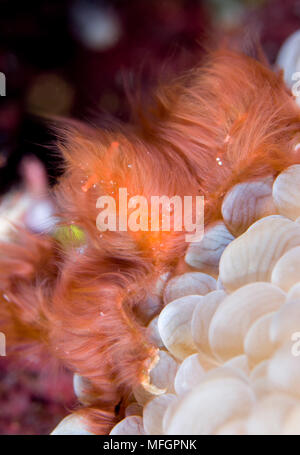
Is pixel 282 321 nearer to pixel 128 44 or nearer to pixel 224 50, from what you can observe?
pixel 224 50

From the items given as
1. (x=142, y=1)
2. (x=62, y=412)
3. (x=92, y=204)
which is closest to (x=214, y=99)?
(x=92, y=204)

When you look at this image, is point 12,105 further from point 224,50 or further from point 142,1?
point 224,50

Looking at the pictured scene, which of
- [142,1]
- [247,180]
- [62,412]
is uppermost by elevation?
[142,1]

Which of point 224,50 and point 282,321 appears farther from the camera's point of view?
point 224,50

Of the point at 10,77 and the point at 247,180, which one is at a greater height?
the point at 10,77

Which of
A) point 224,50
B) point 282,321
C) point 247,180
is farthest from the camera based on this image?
point 224,50

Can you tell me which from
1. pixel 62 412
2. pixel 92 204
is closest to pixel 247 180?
pixel 92 204

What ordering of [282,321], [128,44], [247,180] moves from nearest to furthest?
1. [282,321]
2. [247,180]
3. [128,44]
